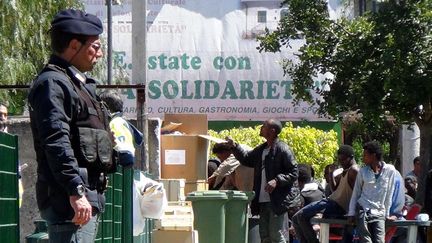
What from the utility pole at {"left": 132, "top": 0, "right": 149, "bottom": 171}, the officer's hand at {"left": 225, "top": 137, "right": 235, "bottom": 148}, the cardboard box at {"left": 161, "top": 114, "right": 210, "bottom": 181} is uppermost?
the utility pole at {"left": 132, "top": 0, "right": 149, "bottom": 171}

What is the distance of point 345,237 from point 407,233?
37.2 inches

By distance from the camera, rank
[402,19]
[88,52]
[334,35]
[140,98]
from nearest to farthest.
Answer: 1. [88,52]
2. [140,98]
3. [402,19]
4. [334,35]

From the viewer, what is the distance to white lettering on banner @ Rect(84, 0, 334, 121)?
3578cm

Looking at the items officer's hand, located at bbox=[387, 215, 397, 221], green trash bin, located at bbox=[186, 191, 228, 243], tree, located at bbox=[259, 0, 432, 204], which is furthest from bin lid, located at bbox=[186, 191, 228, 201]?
tree, located at bbox=[259, 0, 432, 204]

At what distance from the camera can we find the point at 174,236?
11641 millimetres

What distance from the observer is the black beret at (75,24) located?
5781 millimetres

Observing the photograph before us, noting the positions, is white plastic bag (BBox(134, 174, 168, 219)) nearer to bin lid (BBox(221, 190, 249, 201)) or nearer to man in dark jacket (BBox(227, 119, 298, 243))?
bin lid (BBox(221, 190, 249, 201))

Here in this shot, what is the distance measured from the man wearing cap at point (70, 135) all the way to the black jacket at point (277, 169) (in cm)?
777

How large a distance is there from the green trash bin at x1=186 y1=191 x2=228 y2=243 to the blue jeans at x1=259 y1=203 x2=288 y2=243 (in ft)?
1.84

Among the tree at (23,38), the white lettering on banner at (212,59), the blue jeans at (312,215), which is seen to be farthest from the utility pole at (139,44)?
the white lettering on banner at (212,59)

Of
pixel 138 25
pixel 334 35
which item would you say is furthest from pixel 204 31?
pixel 138 25

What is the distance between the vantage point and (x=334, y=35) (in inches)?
661

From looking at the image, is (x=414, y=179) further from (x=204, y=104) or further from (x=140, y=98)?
(x=204, y=104)

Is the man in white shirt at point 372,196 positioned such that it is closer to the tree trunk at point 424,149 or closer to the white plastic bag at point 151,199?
the tree trunk at point 424,149
